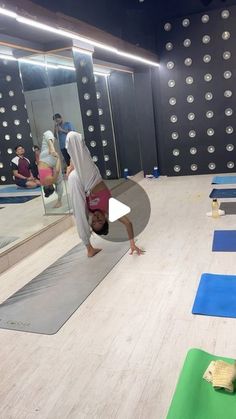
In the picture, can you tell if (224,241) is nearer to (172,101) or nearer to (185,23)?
(172,101)

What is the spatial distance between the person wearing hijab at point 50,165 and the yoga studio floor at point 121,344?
1.65 metres

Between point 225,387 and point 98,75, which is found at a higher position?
point 98,75

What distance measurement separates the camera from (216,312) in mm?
2701

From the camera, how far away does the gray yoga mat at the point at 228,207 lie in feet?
16.4

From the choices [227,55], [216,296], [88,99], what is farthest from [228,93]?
[216,296]

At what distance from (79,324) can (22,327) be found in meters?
0.44

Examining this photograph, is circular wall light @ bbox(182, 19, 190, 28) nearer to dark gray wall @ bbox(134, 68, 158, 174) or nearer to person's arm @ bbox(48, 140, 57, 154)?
dark gray wall @ bbox(134, 68, 158, 174)

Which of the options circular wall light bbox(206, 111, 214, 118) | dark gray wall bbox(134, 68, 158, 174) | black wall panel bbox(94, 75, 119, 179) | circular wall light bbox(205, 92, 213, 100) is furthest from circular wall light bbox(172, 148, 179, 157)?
black wall panel bbox(94, 75, 119, 179)

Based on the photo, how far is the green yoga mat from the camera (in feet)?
5.97

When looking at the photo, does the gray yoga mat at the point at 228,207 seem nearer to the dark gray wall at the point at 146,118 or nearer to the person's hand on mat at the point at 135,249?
the person's hand on mat at the point at 135,249

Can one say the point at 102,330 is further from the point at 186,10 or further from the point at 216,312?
the point at 186,10

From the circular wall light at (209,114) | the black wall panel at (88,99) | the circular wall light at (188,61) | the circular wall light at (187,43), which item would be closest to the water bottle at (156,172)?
the circular wall light at (209,114)

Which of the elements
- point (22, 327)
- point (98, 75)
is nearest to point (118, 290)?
point (22, 327)

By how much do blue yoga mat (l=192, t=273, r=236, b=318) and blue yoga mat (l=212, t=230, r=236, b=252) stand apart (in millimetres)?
620
